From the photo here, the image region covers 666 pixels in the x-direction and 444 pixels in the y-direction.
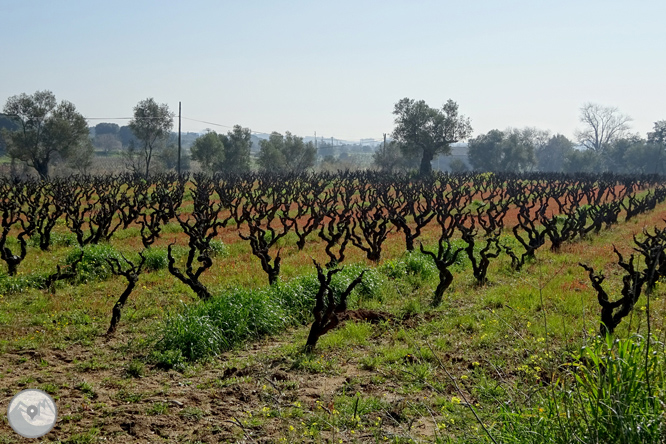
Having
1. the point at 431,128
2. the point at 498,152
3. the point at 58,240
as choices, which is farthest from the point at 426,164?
the point at 58,240

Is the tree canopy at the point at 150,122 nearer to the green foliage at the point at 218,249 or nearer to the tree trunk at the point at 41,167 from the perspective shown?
the tree trunk at the point at 41,167

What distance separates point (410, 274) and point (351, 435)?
7.62 metres

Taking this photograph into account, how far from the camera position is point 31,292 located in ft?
34.8

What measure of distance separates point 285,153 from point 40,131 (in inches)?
1344

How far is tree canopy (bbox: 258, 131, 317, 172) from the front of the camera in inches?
2936

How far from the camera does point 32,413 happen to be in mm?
5539

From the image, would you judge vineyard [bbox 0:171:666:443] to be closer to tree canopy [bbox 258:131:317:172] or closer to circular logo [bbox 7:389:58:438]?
circular logo [bbox 7:389:58:438]

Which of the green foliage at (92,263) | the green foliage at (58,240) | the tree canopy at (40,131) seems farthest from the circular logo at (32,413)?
the tree canopy at (40,131)

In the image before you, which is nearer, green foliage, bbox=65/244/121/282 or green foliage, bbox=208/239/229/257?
green foliage, bbox=65/244/121/282

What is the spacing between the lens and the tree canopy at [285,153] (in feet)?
245

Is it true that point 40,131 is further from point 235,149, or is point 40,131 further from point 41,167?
point 235,149

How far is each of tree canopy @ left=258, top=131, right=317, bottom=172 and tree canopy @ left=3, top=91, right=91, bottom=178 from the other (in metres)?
26.3

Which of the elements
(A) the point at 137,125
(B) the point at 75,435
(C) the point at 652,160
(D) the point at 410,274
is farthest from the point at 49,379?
(C) the point at 652,160

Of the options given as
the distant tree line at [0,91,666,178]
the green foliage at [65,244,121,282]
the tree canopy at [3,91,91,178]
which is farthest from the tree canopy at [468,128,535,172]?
the green foliage at [65,244,121,282]
